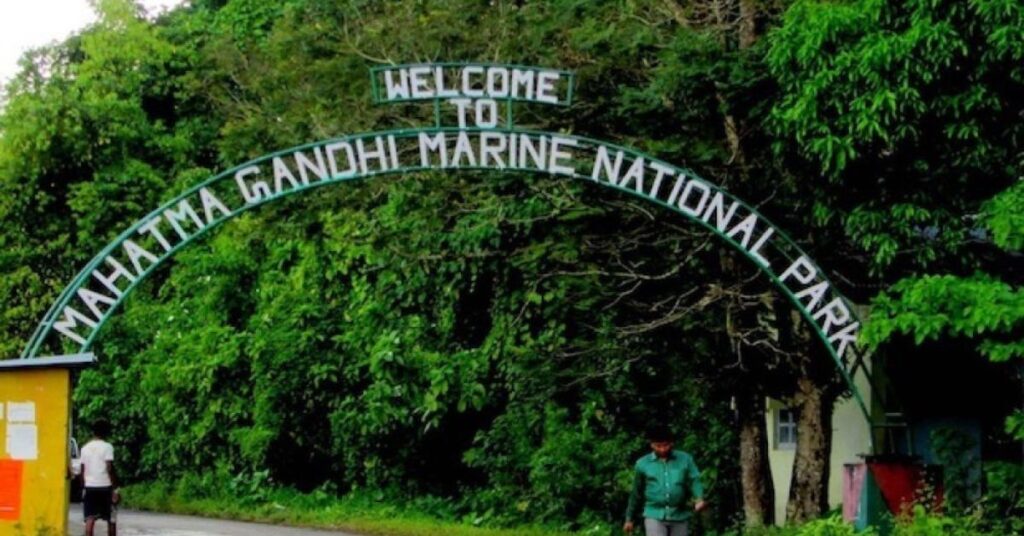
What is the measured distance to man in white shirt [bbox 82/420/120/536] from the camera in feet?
57.4

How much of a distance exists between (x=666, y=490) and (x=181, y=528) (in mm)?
12417

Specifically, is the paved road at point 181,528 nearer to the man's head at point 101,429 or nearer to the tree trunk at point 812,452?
the man's head at point 101,429

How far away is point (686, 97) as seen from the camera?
18906 mm

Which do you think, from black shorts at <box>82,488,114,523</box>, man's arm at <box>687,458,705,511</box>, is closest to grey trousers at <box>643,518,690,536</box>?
man's arm at <box>687,458,705,511</box>

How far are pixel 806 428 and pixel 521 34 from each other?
5772mm

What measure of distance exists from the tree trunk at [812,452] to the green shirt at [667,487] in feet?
20.2

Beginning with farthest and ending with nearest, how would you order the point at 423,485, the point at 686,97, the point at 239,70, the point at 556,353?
the point at 423,485
the point at 239,70
the point at 556,353
the point at 686,97

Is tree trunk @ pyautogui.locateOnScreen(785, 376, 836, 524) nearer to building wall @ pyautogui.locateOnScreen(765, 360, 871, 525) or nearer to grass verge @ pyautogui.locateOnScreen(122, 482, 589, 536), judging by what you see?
grass verge @ pyautogui.locateOnScreen(122, 482, 589, 536)

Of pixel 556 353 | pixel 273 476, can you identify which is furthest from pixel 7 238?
pixel 556 353

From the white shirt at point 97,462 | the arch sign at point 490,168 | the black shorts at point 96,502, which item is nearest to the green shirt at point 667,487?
the arch sign at point 490,168

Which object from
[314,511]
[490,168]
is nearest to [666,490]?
[490,168]

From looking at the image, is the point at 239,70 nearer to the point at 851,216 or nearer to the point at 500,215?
the point at 500,215

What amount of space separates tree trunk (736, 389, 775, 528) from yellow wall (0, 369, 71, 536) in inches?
353

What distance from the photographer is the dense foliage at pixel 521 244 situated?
16.6 metres
